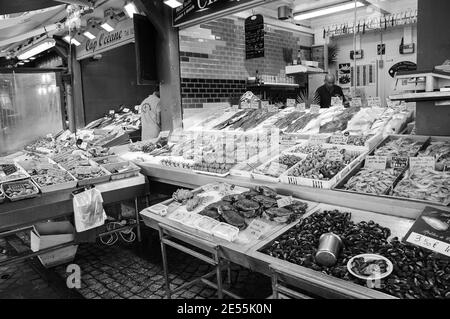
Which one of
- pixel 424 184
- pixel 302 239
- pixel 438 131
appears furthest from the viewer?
pixel 438 131

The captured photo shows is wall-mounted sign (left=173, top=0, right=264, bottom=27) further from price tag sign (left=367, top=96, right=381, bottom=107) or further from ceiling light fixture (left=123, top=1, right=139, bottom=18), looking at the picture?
price tag sign (left=367, top=96, right=381, bottom=107)

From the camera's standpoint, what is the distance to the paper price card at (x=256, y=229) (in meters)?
2.46

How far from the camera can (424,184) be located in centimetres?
268

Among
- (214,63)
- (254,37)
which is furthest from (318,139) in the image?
(254,37)

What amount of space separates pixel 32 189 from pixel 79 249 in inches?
56.2

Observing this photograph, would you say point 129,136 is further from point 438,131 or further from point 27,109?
point 438,131

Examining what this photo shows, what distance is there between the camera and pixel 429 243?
2.03 metres

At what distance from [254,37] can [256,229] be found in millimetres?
6376

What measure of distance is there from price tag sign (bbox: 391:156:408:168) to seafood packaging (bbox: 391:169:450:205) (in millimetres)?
263

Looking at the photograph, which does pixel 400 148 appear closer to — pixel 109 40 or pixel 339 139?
pixel 339 139

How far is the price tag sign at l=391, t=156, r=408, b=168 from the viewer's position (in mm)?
3186

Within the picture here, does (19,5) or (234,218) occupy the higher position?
(19,5)

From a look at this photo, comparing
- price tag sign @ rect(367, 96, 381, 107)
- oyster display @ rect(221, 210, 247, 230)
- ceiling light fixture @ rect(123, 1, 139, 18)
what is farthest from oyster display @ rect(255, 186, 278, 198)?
ceiling light fixture @ rect(123, 1, 139, 18)
